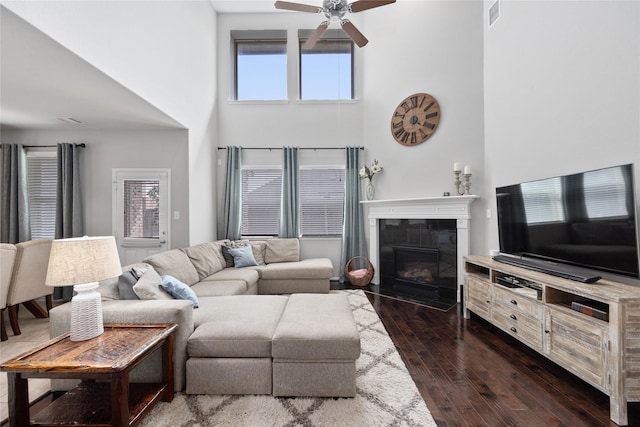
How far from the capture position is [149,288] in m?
2.08

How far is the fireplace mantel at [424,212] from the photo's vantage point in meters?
3.64

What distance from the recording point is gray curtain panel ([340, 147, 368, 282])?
4766 mm

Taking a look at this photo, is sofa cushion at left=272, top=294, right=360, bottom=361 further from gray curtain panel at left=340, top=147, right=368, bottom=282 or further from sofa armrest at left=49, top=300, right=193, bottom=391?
gray curtain panel at left=340, top=147, right=368, bottom=282

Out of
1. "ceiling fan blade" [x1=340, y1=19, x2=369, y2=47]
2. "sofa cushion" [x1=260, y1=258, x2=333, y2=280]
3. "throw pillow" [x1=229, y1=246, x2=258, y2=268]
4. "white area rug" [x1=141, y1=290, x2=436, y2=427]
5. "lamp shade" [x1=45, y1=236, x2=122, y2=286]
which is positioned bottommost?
"white area rug" [x1=141, y1=290, x2=436, y2=427]

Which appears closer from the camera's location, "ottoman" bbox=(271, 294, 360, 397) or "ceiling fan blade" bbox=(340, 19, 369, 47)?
"ottoman" bbox=(271, 294, 360, 397)

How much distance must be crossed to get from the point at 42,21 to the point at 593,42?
13.1 ft

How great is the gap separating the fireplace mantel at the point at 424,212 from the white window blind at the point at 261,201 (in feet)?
5.41

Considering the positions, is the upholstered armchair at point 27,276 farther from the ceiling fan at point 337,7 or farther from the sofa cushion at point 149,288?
the ceiling fan at point 337,7

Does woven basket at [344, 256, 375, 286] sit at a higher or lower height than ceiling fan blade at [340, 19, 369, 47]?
lower

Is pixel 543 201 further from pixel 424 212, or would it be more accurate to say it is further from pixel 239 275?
pixel 239 275

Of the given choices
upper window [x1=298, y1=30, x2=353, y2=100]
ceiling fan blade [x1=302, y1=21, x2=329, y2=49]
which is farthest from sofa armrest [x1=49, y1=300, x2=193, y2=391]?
upper window [x1=298, y1=30, x2=353, y2=100]

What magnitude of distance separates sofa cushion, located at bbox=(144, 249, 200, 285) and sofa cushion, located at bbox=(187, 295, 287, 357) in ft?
2.96

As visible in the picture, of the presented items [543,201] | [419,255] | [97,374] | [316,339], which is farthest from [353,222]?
[97,374]

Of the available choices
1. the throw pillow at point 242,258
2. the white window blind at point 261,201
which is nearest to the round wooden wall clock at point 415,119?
the white window blind at point 261,201
